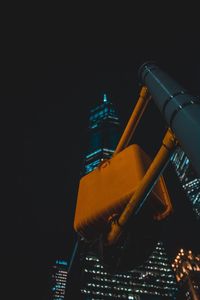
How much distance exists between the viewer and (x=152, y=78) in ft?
7.80

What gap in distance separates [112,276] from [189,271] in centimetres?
5149

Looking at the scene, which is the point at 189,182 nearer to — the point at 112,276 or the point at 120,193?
the point at 112,276

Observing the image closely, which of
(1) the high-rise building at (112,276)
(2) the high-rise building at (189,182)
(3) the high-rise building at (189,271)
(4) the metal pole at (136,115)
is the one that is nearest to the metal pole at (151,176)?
(4) the metal pole at (136,115)

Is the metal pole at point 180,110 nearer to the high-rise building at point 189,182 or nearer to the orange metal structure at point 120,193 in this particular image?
the orange metal structure at point 120,193

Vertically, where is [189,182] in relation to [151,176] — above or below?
above

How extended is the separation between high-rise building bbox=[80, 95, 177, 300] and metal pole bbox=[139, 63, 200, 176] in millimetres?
94001

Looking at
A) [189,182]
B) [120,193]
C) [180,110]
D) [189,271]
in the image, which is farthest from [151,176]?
[189,182]

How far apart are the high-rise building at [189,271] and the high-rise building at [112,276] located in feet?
125

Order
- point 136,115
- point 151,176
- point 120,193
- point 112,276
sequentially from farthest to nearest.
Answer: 1. point 112,276
2. point 136,115
3. point 120,193
4. point 151,176

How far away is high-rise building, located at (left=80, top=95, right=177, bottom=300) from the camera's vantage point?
10888 centimetres

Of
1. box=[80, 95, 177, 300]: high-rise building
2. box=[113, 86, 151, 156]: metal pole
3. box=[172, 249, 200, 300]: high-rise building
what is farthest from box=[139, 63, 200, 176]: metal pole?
box=[80, 95, 177, 300]: high-rise building

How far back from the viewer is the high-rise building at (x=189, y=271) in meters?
60.9

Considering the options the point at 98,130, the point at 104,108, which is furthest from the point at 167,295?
the point at 104,108

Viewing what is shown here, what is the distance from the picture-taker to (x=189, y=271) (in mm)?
60812
